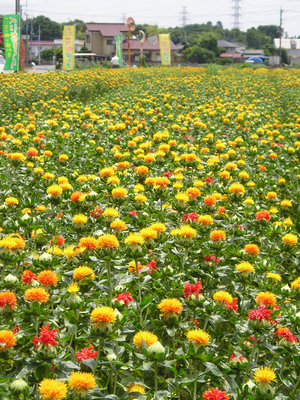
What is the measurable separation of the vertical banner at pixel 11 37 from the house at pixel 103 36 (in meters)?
45.1

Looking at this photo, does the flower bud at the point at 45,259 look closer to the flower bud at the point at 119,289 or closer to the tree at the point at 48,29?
the flower bud at the point at 119,289

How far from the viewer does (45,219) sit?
298 centimetres

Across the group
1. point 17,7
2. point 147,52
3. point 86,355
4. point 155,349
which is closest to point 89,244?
point 86,355

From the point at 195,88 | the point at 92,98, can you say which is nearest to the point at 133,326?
the point at 92,98

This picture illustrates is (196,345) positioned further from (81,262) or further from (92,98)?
(92,98)

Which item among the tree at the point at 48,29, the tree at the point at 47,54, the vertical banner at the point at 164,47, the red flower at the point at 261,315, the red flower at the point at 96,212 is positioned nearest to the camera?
the red flower at the point at 261,315

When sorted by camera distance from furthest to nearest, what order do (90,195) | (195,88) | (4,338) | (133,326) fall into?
(195,88) → (90,195) → (133,326) → (4,338)

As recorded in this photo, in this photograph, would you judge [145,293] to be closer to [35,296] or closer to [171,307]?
[171,307]

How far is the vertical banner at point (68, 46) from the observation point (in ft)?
57.0

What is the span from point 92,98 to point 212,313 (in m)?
11.3

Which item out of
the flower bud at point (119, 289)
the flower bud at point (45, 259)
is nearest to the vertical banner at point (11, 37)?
the flower bud at point (45, 259)

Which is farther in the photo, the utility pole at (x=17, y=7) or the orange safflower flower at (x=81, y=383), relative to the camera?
the utility pole at (x=17, y=7)

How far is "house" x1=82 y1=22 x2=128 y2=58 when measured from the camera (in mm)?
57000

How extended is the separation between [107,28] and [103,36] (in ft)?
4.30
